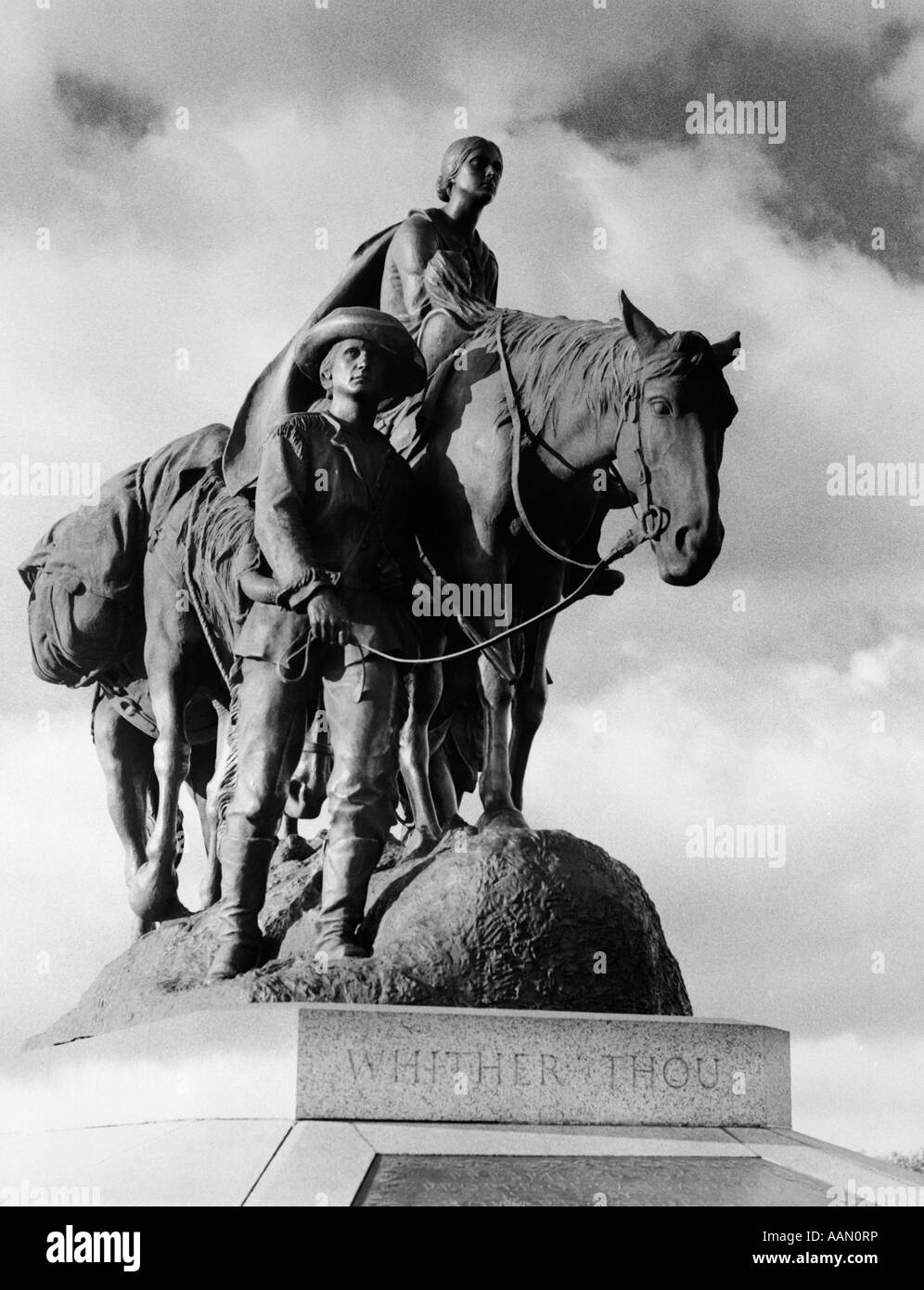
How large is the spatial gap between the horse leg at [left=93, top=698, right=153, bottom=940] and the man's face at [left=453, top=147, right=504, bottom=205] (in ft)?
14.6

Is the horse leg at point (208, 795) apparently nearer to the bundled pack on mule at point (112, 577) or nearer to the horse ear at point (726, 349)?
the bundled pack on mule at point (112, 577)

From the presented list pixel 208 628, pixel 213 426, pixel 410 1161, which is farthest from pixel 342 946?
pixel 213 426

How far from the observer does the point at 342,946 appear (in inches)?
364

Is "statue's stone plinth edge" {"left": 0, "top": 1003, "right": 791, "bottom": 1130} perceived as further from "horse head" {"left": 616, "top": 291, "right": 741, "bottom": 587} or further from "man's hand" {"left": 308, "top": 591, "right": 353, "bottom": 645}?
"horse head" {"left": 616, "top": 291, "right": 741, "bottom": 587}

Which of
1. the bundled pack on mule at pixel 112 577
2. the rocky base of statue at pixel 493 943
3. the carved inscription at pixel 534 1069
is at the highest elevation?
the bundled pack on mule at pixel 112 577

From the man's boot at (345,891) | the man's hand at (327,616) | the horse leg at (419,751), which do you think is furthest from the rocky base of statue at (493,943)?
the man's hand at (327,616)

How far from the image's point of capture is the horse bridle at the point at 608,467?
30.5 feet

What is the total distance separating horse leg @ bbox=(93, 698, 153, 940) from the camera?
13.0 m

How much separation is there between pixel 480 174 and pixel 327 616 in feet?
12.3

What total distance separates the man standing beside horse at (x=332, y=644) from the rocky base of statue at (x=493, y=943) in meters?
0.25

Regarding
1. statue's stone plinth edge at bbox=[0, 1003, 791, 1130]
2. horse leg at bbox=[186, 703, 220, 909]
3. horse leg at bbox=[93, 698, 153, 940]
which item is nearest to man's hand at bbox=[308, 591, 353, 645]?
statue's stone plinth edge at bbox=[0, 1003, 791, 1130]
